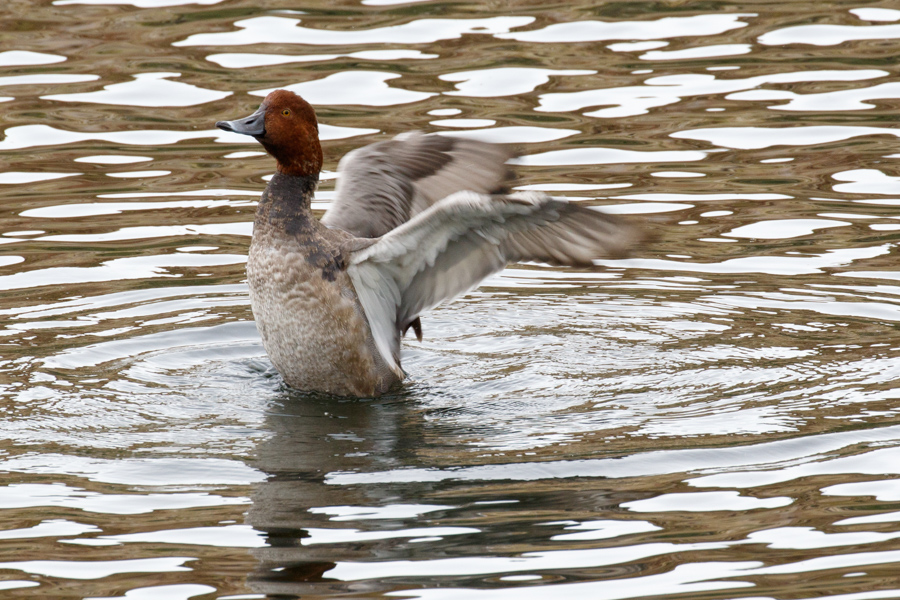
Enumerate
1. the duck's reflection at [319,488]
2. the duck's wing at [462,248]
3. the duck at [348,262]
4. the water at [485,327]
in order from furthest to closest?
the duck at [348,262] → the duck's wing at [462,248] → the water at [485,327] → the duck's reflection at [319,488]

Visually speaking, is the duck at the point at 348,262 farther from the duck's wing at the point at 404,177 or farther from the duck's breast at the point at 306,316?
the duck's wing at the point at 404,177

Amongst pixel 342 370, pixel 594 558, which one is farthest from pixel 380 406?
pixel 594 558

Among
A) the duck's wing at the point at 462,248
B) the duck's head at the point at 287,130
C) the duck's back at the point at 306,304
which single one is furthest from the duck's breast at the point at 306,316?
the duck's head at the point at 287,130

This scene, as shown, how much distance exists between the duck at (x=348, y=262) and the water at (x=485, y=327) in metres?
0.27

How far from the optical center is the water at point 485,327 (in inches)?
196

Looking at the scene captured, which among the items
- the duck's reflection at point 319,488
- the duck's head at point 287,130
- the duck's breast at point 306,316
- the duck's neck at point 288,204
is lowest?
the duck's reflection at point 319,488

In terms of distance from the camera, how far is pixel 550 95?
12086mm

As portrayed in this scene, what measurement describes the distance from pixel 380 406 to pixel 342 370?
28 cm

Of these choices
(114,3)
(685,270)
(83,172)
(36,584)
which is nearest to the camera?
(36,584)

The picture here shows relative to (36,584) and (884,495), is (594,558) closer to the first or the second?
(884,495)

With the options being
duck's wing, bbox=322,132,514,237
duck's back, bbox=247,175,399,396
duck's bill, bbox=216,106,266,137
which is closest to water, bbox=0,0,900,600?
duck's back, bbox=247,175,399,396

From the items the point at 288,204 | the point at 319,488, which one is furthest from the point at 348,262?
the point at 319,488

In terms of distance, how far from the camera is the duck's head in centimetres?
732

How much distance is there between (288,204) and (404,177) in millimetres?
1197
